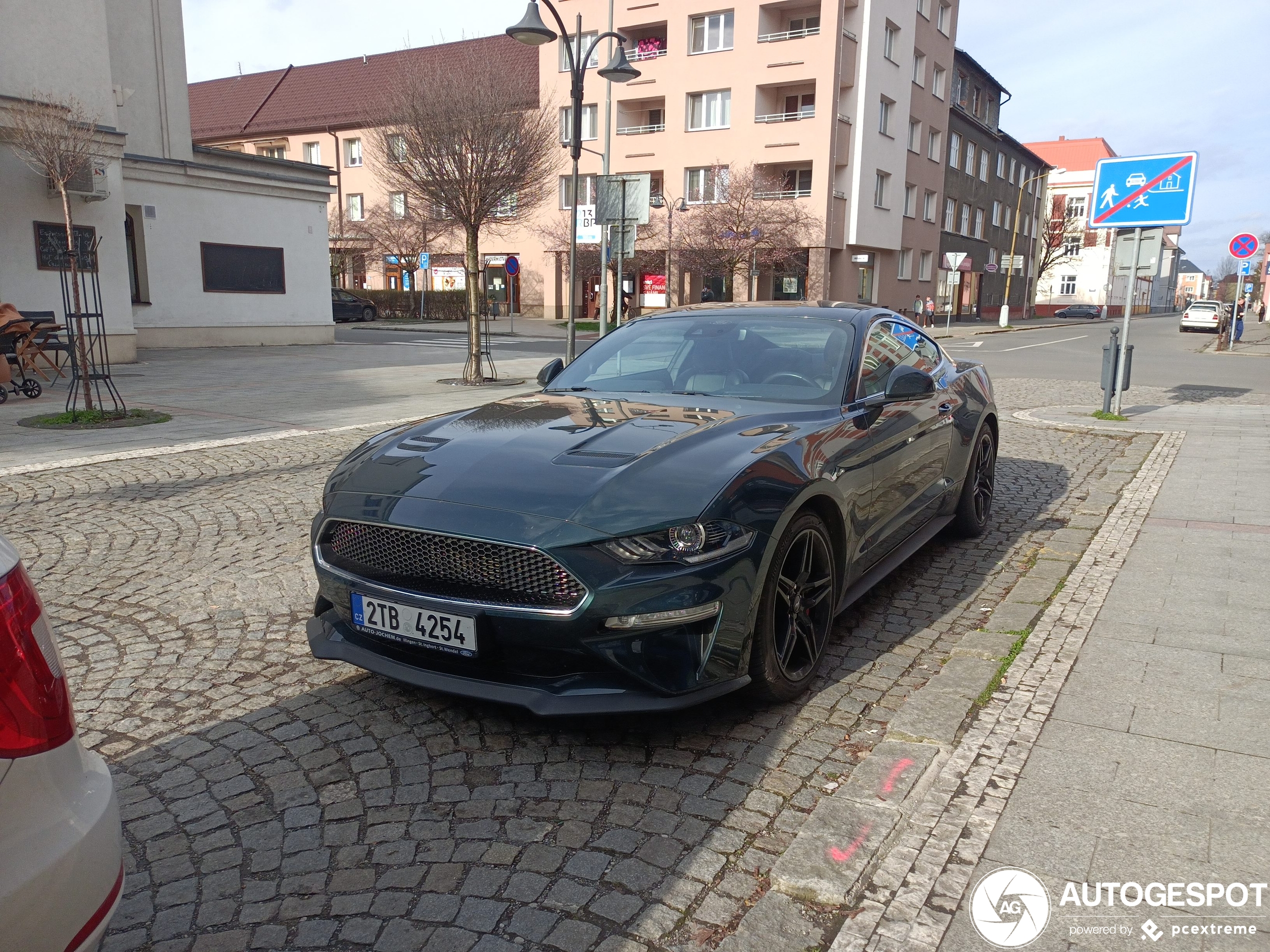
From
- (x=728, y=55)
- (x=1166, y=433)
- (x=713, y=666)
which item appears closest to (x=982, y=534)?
(x=713, y=666)

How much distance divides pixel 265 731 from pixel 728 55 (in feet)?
135

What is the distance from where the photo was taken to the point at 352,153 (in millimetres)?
52531

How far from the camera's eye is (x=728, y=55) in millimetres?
39875

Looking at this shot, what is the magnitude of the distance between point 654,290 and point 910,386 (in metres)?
37.7

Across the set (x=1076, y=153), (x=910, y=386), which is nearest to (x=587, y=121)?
(x=910, y=386)

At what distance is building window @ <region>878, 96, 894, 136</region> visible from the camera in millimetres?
41688

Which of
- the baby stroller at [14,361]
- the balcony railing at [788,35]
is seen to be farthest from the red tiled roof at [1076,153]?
the baby stroller at [14,361]

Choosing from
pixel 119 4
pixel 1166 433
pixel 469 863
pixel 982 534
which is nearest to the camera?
pixel 469 863

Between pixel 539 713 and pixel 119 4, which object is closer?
pixel 539 713

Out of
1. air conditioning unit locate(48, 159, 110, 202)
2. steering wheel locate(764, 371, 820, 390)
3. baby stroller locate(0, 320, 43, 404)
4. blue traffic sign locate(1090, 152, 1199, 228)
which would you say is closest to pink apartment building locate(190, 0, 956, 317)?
air conditioning unit locate(48, 159, 110, 202)

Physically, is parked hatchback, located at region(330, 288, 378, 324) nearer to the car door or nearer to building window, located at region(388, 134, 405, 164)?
building window, located at region(388, 134, 405, 164)

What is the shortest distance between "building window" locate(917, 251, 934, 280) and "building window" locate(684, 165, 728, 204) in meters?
13.9

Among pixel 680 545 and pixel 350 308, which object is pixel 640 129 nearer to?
pixel 350 308

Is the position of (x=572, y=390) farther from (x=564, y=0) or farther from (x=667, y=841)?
(x=564, y=0)
